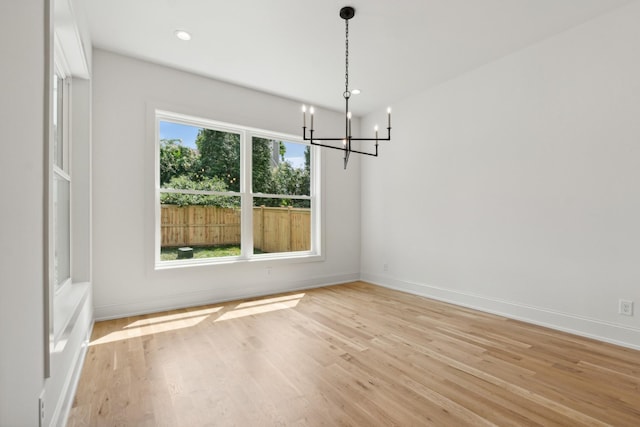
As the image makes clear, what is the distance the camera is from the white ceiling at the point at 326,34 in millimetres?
2707

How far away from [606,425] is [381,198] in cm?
374

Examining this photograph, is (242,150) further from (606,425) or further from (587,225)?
(606,425)

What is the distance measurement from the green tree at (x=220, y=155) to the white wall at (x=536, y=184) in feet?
8.00

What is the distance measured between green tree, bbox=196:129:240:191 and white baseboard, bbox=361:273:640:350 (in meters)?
2.91

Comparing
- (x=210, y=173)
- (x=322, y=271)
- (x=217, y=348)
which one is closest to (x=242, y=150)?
(x=210, y=173)

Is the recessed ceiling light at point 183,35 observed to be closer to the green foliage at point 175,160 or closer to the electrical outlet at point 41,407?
the green foliage at point 175,160

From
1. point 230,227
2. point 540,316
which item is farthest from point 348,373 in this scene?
point 230,227

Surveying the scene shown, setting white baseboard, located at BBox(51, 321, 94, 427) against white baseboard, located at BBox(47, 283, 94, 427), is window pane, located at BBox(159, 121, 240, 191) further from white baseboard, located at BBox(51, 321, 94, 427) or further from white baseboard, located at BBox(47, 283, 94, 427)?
white baseboard, located at BBox(51, 321, 94, 427)

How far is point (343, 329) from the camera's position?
3.10m

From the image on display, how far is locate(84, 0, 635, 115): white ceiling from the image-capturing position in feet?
8.88

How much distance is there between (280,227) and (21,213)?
12.0 ft

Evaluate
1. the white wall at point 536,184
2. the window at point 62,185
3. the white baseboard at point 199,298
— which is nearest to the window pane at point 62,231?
the window at point 62,185

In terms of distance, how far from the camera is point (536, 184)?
10.8ft

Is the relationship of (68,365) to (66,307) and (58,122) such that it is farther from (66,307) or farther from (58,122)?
(58,122)
